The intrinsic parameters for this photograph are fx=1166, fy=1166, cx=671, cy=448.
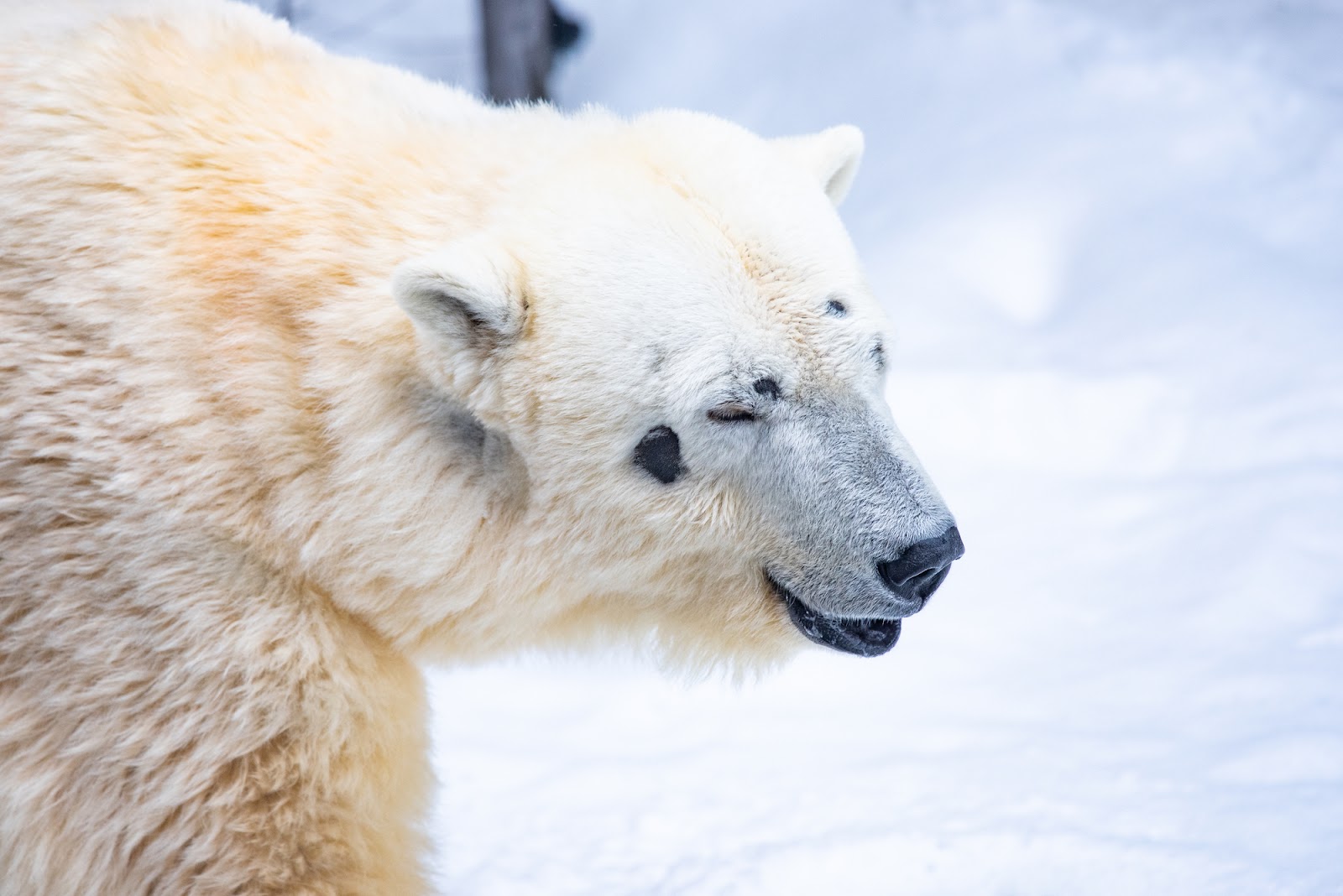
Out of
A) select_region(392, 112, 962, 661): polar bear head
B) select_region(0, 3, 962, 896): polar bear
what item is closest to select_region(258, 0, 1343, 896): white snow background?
select_region(392, 112, 962, 661): polar bear head

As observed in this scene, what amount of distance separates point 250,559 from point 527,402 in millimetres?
654

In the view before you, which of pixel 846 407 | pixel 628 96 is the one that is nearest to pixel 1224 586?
pixel 846 407

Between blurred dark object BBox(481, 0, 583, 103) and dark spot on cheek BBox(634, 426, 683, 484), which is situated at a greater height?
blurred dark object BBox(481, 0, 583, 103)

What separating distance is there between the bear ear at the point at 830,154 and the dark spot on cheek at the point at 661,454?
799 millimetres

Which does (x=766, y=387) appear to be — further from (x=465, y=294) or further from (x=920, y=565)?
(x=465, y=294)

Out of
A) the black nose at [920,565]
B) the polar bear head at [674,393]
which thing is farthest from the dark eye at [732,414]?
the black nose at [920,565]

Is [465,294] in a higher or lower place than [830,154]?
lower

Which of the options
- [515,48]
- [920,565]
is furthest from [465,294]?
[515,48]

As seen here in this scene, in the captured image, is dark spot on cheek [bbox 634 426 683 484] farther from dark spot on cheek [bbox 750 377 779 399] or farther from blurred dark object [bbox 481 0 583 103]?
blurred dark object [bbox 481 0 583 103]

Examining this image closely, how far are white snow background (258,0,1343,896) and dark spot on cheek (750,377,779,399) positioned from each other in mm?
585

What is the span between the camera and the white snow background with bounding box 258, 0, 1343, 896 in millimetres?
3355

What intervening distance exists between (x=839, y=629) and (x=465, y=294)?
1.08 m

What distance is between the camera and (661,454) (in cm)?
236

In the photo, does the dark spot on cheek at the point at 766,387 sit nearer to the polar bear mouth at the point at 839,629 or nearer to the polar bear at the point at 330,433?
the polar bear at the point at 330,433
